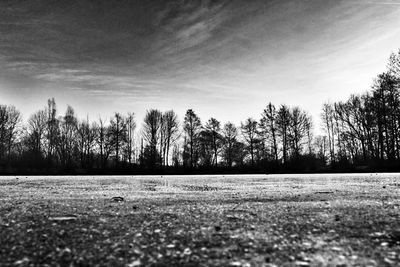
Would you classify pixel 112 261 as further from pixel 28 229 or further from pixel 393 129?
pixel 393 129

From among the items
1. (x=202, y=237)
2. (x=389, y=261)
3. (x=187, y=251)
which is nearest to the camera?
(x=389, y=261)

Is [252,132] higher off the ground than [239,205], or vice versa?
[252,132]

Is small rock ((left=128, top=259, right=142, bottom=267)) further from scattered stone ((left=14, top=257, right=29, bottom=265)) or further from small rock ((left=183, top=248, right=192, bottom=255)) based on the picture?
scattered stone ((left=14, top=257, right=29, bottom=265))

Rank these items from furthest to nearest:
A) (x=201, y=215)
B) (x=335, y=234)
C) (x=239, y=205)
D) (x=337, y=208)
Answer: (x=239, y=205) < (x=337, y=208) < (x=201, y=215) < (x=335, y=234)

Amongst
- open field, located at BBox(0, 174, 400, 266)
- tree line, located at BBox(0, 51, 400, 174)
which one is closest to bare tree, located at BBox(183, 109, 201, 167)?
tree line, located at BBox(0, 51, 400, 174)

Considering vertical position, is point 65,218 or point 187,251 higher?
point 65,218

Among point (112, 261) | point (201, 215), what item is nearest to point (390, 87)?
point (201, 215)

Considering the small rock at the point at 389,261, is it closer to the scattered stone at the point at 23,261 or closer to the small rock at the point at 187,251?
the small rock at the point at 187,251

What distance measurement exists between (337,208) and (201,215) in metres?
2.96

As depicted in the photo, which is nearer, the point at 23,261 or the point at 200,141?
the point at 23,261

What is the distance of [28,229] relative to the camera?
4.35 meters

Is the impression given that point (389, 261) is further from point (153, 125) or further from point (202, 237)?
point (153, 125)

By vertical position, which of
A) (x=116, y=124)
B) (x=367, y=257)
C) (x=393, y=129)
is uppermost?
(x=116, y=124)

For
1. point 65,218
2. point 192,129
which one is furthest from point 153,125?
point 65,218
